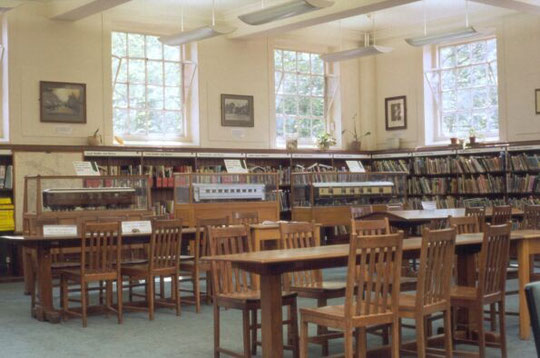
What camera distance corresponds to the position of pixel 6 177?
11.3 meters

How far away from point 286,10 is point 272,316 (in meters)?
6.09

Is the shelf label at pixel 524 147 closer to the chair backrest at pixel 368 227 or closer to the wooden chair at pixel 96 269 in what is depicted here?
the chair backrest at pixel 368 227

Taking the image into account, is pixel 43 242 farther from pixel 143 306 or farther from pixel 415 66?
pixel 415 66

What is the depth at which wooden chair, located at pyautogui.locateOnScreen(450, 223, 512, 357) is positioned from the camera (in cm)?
541

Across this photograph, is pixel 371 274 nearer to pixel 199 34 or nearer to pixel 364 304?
pixel 364 304

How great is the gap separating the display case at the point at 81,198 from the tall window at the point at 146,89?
3435 mm

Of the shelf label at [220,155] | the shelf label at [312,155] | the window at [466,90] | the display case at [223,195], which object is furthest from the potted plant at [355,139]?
the display case at [223,195]

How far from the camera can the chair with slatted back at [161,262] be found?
7848 mm

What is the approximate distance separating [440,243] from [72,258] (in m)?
5.60

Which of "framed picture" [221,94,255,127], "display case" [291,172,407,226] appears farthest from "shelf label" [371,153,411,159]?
"framed picture" [221,94,255,127]

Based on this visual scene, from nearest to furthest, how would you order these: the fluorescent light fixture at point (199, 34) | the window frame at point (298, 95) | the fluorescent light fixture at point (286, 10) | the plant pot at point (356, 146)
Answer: the fluorescent light fixture at point (286, 10) → the fluorescent light fixture at point (199, 34) → the window frame at point (298, 95) → the plant pot at point (356, 146)

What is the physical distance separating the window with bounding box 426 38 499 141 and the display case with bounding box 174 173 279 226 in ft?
15.0

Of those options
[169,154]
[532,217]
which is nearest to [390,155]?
[169,154]

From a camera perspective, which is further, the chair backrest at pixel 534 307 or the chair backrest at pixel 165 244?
the chair backrest at pixel 165 244
